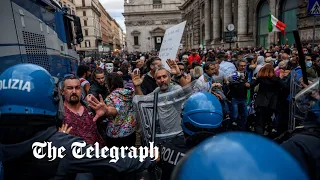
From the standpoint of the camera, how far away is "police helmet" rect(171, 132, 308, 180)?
778mm

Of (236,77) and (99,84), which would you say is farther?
(236,77)

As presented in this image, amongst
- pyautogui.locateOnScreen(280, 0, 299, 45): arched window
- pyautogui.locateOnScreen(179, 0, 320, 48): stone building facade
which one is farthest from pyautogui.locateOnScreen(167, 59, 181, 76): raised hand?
pyautogui.locateOnScreen(280, 0, 299, 45): arched window

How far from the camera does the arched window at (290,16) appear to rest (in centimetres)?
1581

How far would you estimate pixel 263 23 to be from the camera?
2020cm

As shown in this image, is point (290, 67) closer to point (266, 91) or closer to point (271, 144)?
point (266, 91)

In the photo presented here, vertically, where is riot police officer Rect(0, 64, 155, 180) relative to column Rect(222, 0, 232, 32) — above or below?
below

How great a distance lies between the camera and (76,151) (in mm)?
1698

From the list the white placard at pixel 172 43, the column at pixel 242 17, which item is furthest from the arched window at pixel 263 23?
the white placard at pixel 172 43

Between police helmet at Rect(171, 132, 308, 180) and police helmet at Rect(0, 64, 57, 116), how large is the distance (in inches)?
45.8

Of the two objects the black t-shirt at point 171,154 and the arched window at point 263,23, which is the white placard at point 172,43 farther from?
the arched window at point 263,23

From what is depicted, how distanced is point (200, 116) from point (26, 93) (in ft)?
3.97

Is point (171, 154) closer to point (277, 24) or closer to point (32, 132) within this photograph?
point (32, 132)

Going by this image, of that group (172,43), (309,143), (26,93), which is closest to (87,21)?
(172,43)

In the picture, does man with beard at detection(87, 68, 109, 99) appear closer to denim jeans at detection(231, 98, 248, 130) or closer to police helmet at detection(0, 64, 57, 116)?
police helmet at detection(0, 64, 57, 116)
